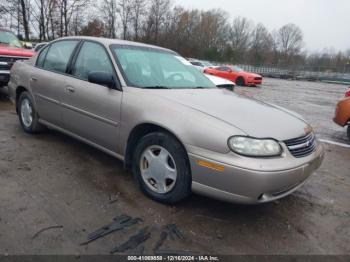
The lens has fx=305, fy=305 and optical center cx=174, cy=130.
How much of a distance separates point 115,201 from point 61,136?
233 cm

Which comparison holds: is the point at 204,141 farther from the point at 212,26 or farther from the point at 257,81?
the point at 212,26

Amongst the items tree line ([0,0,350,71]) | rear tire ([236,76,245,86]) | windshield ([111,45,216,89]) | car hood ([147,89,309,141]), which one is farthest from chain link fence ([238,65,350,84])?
car hood ([147,89,309,141])

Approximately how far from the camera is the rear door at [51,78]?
4070 mm

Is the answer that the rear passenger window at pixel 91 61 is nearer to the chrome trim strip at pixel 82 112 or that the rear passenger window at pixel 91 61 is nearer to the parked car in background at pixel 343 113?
the chrome trim strip at pixel 82 112

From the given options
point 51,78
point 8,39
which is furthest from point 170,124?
point 8,39

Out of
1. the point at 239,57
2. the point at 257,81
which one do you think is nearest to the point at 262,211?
the point at 257,81

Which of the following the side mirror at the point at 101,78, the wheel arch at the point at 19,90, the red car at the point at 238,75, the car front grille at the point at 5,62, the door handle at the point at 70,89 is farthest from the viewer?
the red car at the point at 238,75

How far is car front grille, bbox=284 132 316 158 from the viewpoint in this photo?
2705 mm

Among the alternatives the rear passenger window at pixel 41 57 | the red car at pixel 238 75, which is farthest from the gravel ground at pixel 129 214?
the red car at pixel 238 75

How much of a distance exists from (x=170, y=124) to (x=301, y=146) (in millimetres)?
1231

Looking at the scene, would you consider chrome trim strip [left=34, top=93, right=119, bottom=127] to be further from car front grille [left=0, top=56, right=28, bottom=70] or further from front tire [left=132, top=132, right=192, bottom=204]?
car front grille [left=0, top=56, right=28, bottom=70]

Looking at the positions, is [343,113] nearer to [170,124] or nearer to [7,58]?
[170,124]

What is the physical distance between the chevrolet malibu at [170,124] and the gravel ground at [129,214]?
0.31 m

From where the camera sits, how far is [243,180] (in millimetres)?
2430
